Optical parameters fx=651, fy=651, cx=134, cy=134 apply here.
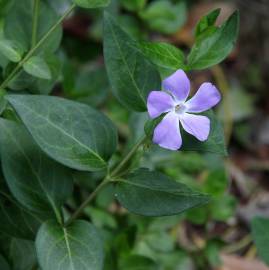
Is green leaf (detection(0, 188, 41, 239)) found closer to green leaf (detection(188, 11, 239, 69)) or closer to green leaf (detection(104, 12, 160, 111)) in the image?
green leaf (detection(104, 12, 160, 111))

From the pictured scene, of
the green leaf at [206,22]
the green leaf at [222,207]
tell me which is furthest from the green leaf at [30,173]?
the green leaf at [222,207]

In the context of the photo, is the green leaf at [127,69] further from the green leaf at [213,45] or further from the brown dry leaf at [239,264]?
the brown dry leaf at [239,264]

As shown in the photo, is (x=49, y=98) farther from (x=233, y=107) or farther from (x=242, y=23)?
(x=242, y=23)

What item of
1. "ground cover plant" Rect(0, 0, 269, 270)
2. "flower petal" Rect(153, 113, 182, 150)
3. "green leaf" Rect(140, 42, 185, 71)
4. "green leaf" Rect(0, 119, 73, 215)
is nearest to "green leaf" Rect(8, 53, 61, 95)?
"ground cover plant" Rect(0, 0, 269, 270)

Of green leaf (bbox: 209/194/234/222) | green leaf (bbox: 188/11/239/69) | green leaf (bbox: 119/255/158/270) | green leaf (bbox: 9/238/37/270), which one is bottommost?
green leaf (bbox: 209/194/234/222)

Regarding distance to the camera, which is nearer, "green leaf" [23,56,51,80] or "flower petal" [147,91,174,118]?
"flower petal" [147,91,174,118]

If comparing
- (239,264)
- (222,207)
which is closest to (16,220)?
(222,207)
